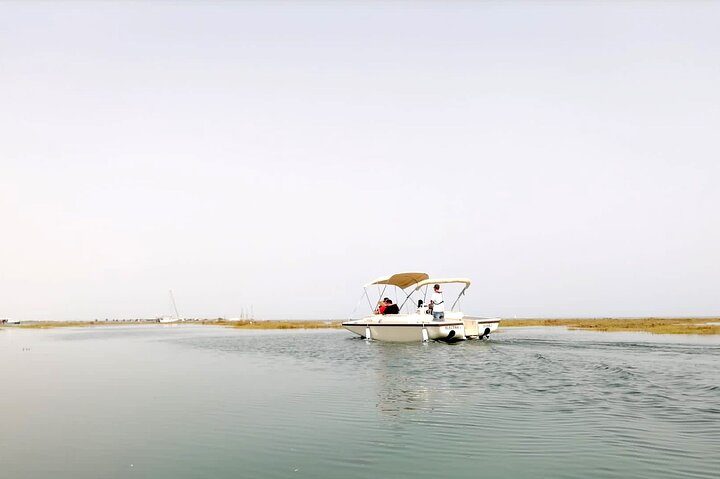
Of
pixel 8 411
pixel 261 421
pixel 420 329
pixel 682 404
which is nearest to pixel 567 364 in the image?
pixel 682 404

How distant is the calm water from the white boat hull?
13.8 m

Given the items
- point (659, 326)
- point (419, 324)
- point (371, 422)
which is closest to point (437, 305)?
point (419, 324)

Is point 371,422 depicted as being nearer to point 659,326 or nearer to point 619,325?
point 659,326

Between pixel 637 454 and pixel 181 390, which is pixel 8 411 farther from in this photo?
pixel 637 454

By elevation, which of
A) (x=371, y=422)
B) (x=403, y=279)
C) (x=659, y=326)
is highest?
(x=403, y=279)

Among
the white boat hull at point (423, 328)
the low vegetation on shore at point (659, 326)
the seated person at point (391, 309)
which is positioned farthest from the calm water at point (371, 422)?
the low vegetation on shore at point (659, 326)

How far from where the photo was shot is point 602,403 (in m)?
15.8

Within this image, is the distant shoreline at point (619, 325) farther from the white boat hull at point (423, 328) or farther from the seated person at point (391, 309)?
the seated person at point (391, 309)

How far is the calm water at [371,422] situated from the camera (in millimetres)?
9875

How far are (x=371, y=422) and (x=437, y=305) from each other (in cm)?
2919

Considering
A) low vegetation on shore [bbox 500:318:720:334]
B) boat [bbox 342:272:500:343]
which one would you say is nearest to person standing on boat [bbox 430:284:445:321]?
boat [bbox 342:272:500:343]

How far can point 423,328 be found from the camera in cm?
4041

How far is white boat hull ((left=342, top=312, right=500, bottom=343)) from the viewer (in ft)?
132

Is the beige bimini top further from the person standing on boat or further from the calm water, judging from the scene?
the calm water
